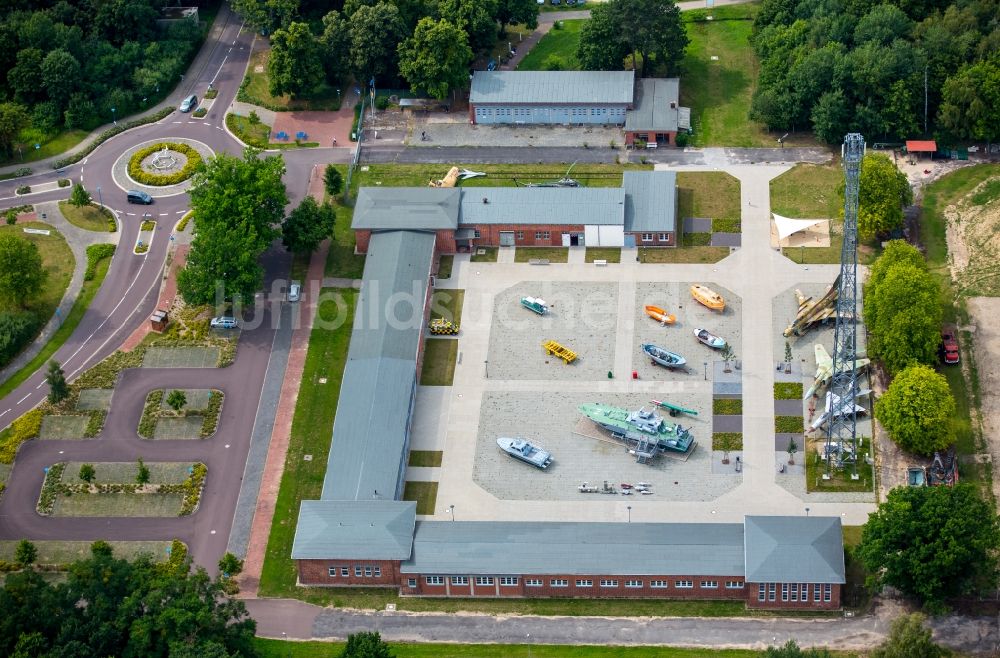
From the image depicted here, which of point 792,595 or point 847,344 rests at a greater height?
point 847,344

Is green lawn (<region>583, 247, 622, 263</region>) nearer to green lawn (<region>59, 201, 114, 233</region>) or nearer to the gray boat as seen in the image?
the gray boat

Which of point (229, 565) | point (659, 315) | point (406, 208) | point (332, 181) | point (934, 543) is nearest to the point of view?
point (934, 543)

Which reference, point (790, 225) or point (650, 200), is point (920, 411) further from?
point (650, 200)

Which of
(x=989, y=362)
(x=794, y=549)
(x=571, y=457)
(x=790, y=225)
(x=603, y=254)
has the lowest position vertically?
(x=794, y=549)

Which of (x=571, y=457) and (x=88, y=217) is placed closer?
(x=571, y=457)

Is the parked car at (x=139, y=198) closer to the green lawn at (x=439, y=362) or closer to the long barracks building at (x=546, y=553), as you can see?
the green lawn at (x=439, y=362)

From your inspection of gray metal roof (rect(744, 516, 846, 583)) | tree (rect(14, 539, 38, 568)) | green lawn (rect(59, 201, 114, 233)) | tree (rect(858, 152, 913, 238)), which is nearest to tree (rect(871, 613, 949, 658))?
gray metal roof (rect(744, 516, 846, 583))

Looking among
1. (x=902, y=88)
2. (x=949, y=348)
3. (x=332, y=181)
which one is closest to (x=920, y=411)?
(x=949, y=348)
